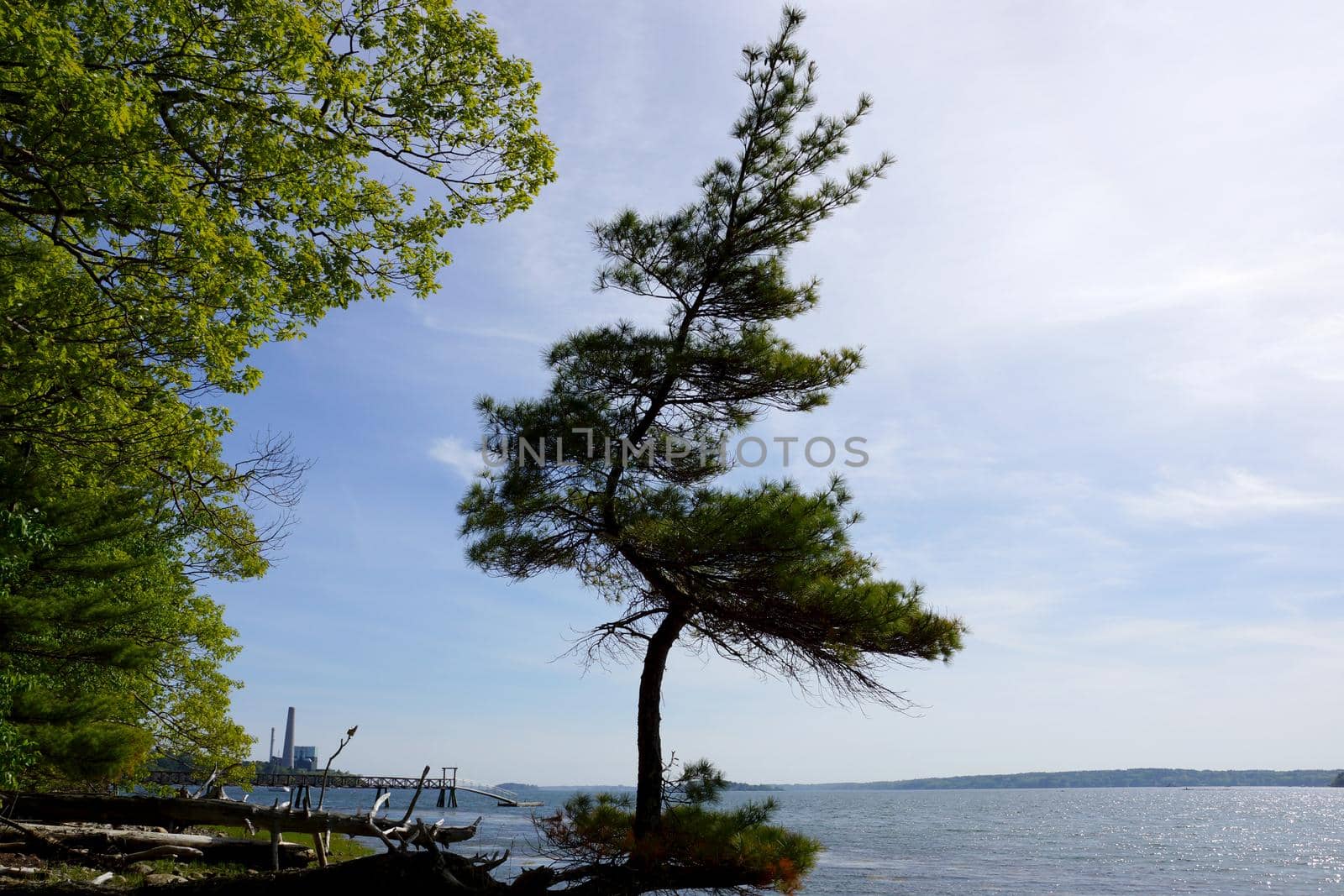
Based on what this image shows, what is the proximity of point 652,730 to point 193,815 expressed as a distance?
6172 mm

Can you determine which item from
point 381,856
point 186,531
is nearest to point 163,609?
point 186,531

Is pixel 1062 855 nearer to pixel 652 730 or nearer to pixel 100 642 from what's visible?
pixel 652 730

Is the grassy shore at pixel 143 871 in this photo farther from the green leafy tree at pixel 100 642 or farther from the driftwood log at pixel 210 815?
the green leafy tree at pixel 100 642

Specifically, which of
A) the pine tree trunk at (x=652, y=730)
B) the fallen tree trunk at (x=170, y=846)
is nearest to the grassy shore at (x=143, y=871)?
the fallen tree trunk at (x=170, y=846)

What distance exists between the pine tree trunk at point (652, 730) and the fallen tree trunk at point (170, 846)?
635 cm

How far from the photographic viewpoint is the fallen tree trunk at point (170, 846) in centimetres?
1136

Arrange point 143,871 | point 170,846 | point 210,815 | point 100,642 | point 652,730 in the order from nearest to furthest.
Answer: point 652,730 < point 143,871 < point 210,815 < point 170,846 < point 100,642

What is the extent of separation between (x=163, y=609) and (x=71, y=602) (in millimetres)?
1965

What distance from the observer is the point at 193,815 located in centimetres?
1170

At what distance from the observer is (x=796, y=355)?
10.8 meters

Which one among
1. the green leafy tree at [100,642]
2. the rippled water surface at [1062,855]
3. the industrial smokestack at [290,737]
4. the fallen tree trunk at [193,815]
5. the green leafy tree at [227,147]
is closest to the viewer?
the green leafy tree at [227,147]

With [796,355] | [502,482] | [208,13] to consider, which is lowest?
[502,482]

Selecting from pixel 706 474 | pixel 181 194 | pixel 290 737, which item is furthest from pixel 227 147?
pixel 290 737

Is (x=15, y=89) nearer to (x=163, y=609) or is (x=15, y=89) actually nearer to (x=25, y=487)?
(x=25, y=487)
